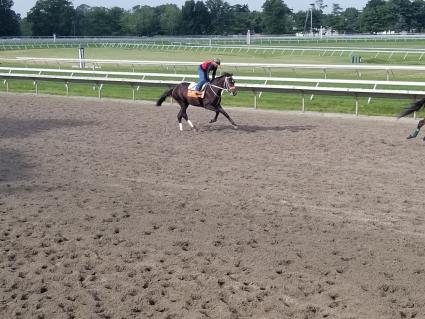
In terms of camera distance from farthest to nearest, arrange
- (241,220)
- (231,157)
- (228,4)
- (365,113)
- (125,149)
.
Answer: (228,4) → (365,113) → (125,149) → (231,157) → (241,220)

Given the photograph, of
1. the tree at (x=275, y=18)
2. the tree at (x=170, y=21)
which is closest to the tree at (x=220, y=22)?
the tree at (x=170, y=21)

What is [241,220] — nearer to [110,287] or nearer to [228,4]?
[110,287]

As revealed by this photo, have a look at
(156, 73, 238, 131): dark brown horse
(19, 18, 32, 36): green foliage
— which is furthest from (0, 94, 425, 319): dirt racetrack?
(19, 18, 32, 36): green foliage

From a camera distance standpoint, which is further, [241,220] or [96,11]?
[96,11]

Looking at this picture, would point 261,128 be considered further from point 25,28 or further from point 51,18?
point 25,28

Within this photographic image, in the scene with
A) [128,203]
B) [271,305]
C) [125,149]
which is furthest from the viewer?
[125,149]

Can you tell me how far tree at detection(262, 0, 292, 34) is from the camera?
10688cm

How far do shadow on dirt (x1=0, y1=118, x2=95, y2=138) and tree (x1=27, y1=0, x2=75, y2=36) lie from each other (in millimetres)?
86230

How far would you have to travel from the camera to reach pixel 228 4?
135500mm

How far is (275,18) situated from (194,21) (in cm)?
1515

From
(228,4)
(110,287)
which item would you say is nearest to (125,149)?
(110,287)

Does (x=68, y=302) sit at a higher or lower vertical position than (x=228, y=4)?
lower

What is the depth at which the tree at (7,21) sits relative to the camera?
309 feet

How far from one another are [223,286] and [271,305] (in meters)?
0.53
